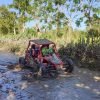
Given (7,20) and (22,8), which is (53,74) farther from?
(7,20)

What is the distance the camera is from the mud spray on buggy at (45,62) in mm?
16672

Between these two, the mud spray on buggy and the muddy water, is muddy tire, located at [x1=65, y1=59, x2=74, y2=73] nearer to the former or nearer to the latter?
the mud spray on buggy

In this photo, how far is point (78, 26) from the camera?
128 ft

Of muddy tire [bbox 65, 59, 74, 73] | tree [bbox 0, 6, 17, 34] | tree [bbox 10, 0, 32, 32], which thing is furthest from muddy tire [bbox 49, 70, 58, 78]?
tree [bbox 0, 6, 17, 34]

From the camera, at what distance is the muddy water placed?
12367 millimetres

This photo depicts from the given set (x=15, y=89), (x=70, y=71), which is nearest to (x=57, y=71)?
(x=70, y=71)

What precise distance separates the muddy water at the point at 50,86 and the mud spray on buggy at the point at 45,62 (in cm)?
42

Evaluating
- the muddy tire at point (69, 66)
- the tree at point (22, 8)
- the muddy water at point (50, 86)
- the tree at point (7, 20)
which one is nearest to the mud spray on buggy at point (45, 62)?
the muddy tire at point (69, 66)

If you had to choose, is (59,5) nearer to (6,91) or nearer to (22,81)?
(22,81)

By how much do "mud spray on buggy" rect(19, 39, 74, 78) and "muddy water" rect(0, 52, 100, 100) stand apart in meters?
0.42

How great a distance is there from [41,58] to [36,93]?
462cm

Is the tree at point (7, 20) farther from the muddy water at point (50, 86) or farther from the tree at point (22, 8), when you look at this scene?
the muddy water at point (50, 86)

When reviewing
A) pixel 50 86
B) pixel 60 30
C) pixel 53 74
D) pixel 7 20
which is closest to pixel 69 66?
pixel 53 74

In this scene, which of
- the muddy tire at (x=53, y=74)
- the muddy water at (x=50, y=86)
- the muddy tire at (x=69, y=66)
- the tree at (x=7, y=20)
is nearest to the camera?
the muddy water at (x=50, y=86)
